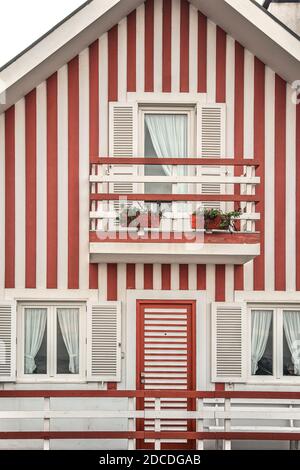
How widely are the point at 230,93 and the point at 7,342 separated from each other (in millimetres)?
5688

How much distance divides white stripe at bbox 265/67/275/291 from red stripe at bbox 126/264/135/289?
7.42 feet

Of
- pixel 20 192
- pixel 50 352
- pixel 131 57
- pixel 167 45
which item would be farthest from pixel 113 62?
pixel 50 352

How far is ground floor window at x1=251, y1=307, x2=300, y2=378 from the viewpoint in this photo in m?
13.2

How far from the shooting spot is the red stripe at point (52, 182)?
13.1 metres

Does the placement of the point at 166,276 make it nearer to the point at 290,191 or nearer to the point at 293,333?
the point at 293,333

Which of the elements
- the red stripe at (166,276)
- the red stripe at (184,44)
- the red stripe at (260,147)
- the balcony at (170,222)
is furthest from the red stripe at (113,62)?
the red stripe at (166,276)

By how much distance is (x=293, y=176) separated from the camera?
1338cm

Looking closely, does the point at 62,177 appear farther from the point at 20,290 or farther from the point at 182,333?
the point at 182,333

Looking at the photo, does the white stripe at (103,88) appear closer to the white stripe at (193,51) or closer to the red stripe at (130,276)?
the white stripe at (193,51)

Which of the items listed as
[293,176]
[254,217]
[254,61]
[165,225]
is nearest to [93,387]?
[165,225]

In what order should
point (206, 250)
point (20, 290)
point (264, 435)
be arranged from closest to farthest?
point (264, 435) < point (206, 250) < point (20, 290)

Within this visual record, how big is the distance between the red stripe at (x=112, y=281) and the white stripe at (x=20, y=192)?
1.44 m

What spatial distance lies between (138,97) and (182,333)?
161 inches

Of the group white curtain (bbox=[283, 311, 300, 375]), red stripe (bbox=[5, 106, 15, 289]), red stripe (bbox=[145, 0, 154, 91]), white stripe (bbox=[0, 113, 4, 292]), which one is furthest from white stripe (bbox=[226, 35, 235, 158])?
white stripe (bbox=[0, 113, 4, 292])
